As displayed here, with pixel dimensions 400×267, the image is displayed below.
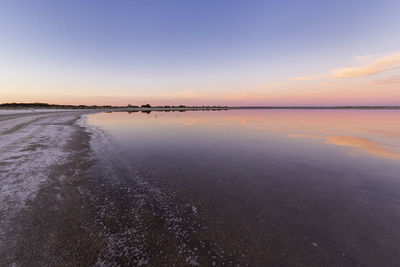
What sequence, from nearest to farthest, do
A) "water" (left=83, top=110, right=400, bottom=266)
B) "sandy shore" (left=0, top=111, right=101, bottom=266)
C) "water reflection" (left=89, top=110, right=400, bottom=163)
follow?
"sandy shore" (left=0, top=111, right=101, bottom=266), "water" (left=83, top=110, right=400, bottom=266), "water reflection" (left=89, top=110, right=400, bottom=163)

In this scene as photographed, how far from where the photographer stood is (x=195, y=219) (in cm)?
470

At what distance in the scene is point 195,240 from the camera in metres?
3.93

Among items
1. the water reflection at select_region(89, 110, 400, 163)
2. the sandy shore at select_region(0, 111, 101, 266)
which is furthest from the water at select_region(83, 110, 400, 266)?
the water reflection at select_region(89, 110, 400, 163)

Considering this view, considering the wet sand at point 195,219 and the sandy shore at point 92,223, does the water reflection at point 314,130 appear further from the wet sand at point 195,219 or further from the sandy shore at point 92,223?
the sandy shore at point 92,223

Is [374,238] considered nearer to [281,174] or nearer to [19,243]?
[281,174]

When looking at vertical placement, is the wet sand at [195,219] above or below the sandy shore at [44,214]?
below

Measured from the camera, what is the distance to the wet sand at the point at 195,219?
136 inches

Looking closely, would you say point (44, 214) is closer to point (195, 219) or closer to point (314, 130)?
point (195, 219)

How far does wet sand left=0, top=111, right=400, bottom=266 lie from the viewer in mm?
3465

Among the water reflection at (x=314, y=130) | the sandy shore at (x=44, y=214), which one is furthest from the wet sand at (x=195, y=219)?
the water reflection at (x=314, y=130)

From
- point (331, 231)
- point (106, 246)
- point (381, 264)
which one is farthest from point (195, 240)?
point (381, 264)

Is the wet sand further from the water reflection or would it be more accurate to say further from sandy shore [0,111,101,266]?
the water reflection

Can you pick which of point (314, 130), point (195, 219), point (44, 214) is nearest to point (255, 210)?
point (195, 219)

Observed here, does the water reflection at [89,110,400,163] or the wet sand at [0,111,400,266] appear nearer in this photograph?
the wet sand at [0,111,400,266]
